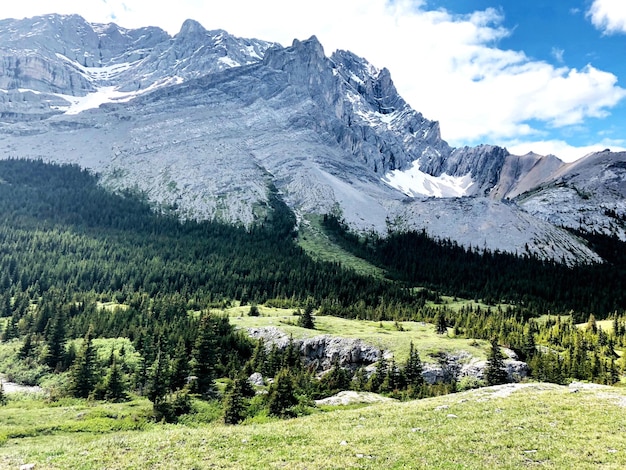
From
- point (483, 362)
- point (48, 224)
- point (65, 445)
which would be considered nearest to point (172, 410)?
point (65, 445)

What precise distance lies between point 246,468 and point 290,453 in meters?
3.42

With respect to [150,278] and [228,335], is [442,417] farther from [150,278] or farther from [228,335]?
[150,278]

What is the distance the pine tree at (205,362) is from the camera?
197ft

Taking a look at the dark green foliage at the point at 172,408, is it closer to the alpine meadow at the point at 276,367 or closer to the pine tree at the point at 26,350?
the alpine meadow at the point at 276,367

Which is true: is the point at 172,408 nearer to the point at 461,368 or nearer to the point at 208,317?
the point at 208,317

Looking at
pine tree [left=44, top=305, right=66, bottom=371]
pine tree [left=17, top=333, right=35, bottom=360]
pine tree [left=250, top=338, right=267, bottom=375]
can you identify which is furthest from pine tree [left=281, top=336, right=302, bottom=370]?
pine tree [left=17, top=333, right=35, bottom=360]

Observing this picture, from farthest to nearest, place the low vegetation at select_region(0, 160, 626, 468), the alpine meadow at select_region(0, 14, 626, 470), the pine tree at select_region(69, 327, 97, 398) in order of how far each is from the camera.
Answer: the pine tree at select_region(69, 327, 97, 398) → the alpine meadow at select_region(0, 14, 626, 470) → the low vegetation at select_region(0, 160, 626, 468)

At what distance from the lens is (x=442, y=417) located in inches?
1410

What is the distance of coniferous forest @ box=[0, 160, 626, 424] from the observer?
61.9m

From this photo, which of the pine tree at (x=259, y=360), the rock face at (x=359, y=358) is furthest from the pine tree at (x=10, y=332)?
the pine tree at (x=259, y=360)

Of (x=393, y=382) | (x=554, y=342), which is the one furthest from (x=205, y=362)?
(x=554, y=342)

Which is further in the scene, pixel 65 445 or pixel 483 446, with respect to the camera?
pixel 65 445

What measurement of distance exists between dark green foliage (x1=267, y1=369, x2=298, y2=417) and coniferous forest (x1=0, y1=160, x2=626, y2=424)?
0.48ft

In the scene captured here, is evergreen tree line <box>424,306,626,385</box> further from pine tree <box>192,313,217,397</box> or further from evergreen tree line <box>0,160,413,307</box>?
pine tree <box>192,313,217,397</box>
